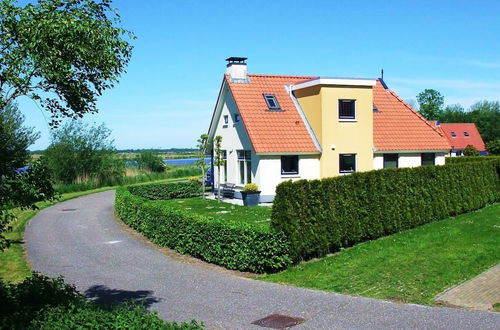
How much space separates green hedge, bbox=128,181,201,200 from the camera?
3123 cm

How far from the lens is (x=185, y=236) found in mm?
16219

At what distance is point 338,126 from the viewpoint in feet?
91.0

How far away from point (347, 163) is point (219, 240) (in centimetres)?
1542

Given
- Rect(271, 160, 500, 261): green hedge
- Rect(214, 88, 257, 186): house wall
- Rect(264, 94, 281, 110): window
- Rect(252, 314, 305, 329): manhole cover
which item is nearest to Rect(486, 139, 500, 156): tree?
Rect(264, 94, 281, 110): window

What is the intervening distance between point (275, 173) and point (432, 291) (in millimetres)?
16236

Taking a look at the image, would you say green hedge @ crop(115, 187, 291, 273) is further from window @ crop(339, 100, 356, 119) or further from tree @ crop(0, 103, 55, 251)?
window @ crop(339, 100, 356, 119)

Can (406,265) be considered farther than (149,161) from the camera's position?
No

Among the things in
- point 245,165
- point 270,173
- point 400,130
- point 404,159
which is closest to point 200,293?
point 270,173

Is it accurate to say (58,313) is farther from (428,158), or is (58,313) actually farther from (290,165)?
(428,158)

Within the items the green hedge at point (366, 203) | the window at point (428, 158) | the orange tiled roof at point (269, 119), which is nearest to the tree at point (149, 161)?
the orange tiled roof at point (269, 119)

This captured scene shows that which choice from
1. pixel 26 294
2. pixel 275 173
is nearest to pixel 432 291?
pixel 26 294

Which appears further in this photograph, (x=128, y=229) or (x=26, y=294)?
(x=128, y=229)

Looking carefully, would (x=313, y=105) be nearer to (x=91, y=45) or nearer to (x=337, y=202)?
(x=337, y=202)

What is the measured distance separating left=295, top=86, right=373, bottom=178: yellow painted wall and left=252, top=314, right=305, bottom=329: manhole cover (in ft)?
60.1
